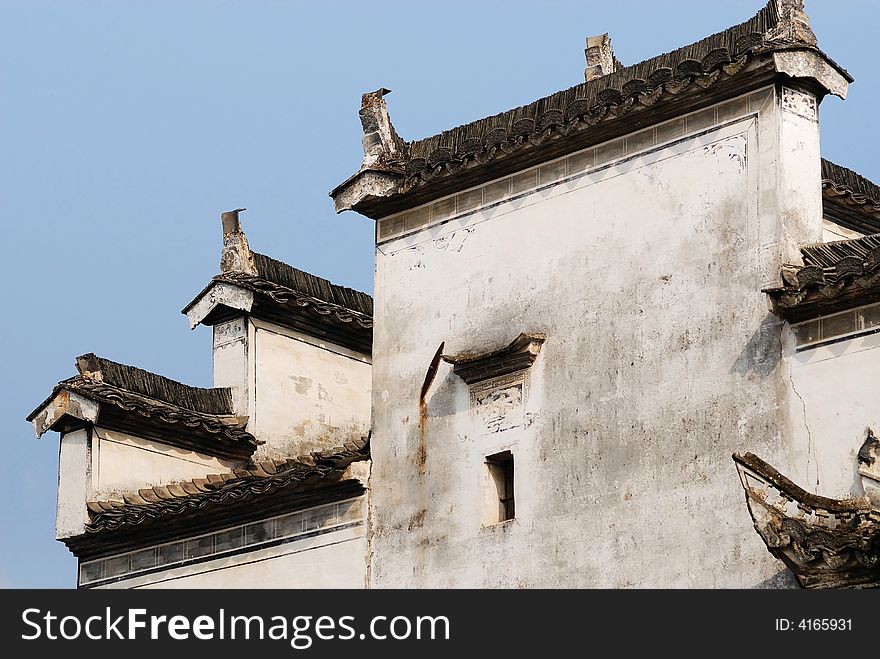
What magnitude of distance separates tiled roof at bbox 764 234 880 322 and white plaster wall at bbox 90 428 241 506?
8083 mm

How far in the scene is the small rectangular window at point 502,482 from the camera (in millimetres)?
22328

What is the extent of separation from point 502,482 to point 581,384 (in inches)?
54.8

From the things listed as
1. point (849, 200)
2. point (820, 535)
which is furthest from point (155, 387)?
point (820, 535)

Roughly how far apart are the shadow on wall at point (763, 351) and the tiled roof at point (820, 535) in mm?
1541

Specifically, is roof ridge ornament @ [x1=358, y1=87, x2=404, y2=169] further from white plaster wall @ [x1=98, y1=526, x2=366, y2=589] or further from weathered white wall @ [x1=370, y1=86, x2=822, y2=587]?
white plaster wall @ [x1=98, y1=526, x2=366, y2=589]

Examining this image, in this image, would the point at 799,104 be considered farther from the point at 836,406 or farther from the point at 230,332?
the point at 230,332

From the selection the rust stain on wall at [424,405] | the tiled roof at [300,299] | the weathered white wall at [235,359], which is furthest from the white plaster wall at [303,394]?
the rust stain on wall at [424,405]

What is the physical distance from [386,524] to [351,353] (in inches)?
178

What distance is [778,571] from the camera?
778 inches

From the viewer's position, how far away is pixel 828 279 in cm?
1994

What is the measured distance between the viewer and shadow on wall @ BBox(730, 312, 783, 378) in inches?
803

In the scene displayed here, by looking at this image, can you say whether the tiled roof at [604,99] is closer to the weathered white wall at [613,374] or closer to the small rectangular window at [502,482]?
the weathered white wall at [613,374]

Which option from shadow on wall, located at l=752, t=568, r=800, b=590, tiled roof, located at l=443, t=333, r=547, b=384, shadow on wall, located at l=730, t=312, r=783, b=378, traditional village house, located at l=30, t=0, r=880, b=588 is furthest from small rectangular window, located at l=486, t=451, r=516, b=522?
shadow on wall, located at l=752, t=568, r=800, b=590

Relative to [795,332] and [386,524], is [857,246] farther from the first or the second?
[386,524]
